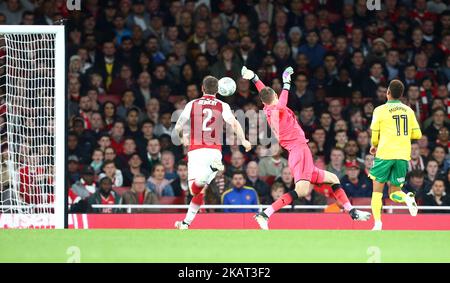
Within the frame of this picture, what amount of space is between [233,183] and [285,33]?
14.4 feet

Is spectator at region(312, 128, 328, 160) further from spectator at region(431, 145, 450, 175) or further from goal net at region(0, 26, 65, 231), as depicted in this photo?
goal net at region(0, 26, 65, 231)

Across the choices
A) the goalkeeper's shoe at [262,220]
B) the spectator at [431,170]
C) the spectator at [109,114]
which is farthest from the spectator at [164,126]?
the goalkeeper's shoe at [262,220]

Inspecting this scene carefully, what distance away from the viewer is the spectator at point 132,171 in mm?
20141

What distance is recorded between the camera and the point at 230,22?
22859 millimetres

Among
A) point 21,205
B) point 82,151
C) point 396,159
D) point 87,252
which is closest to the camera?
point 87,252

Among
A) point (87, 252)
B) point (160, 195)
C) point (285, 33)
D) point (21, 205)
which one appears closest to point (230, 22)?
point (285, 33)

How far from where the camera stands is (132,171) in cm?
2019

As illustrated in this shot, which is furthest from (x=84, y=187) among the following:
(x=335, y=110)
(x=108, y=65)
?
(x=335, y=110)

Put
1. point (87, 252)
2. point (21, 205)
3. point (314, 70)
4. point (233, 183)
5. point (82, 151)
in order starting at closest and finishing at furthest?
1. point (87, 252)
2. point (21, 205)
3. point (233, 183)
4. point (82, 151)
5. point (314, 70)

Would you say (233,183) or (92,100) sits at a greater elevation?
(92,100)

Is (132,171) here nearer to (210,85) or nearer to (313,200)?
(313,200)

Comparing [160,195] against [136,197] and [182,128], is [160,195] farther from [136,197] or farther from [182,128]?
[182,128]

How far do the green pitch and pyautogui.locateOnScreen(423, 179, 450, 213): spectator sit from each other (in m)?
5.27

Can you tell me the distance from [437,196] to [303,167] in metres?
4.22
